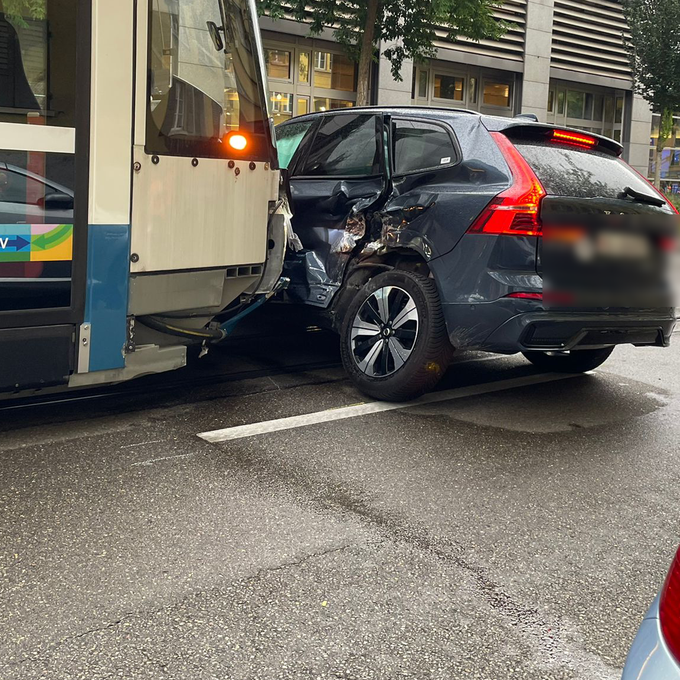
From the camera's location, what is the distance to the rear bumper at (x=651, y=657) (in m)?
1.45

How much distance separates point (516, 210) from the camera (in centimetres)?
489

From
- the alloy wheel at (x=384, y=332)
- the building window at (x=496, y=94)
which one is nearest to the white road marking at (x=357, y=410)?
the alloy wheel at (x=384, y=332)

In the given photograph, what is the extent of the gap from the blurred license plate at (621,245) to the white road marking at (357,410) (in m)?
1.32

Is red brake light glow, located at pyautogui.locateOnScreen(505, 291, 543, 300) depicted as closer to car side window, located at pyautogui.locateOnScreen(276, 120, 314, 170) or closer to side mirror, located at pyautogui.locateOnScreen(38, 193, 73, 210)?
side mirror, located at pyautogui.locateOnScreen(38, 193, 73, 210)

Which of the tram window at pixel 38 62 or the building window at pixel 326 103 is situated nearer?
the tram window at pixel 38 62

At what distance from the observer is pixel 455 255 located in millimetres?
5094

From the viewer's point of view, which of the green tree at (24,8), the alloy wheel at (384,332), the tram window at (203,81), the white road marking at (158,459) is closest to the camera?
the green tree at (24,8)

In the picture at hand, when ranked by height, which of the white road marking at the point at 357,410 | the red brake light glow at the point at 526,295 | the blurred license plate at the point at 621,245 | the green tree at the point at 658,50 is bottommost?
the white road marking at the point at 357,410

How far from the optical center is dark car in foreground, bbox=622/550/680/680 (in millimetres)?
1460

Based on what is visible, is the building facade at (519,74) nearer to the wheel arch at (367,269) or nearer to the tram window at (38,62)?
the wheel arch at (367,269)

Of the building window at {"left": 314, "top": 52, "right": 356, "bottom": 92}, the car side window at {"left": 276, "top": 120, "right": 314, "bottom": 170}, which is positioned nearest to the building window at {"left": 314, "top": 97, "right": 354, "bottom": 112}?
the building window at {"left": 314, "top": 52, "right": 356, "bottom": 92}

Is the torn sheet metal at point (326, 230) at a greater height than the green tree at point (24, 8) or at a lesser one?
lesser

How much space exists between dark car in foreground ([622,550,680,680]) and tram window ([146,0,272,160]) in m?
3.55

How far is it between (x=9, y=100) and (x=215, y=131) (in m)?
1.12
